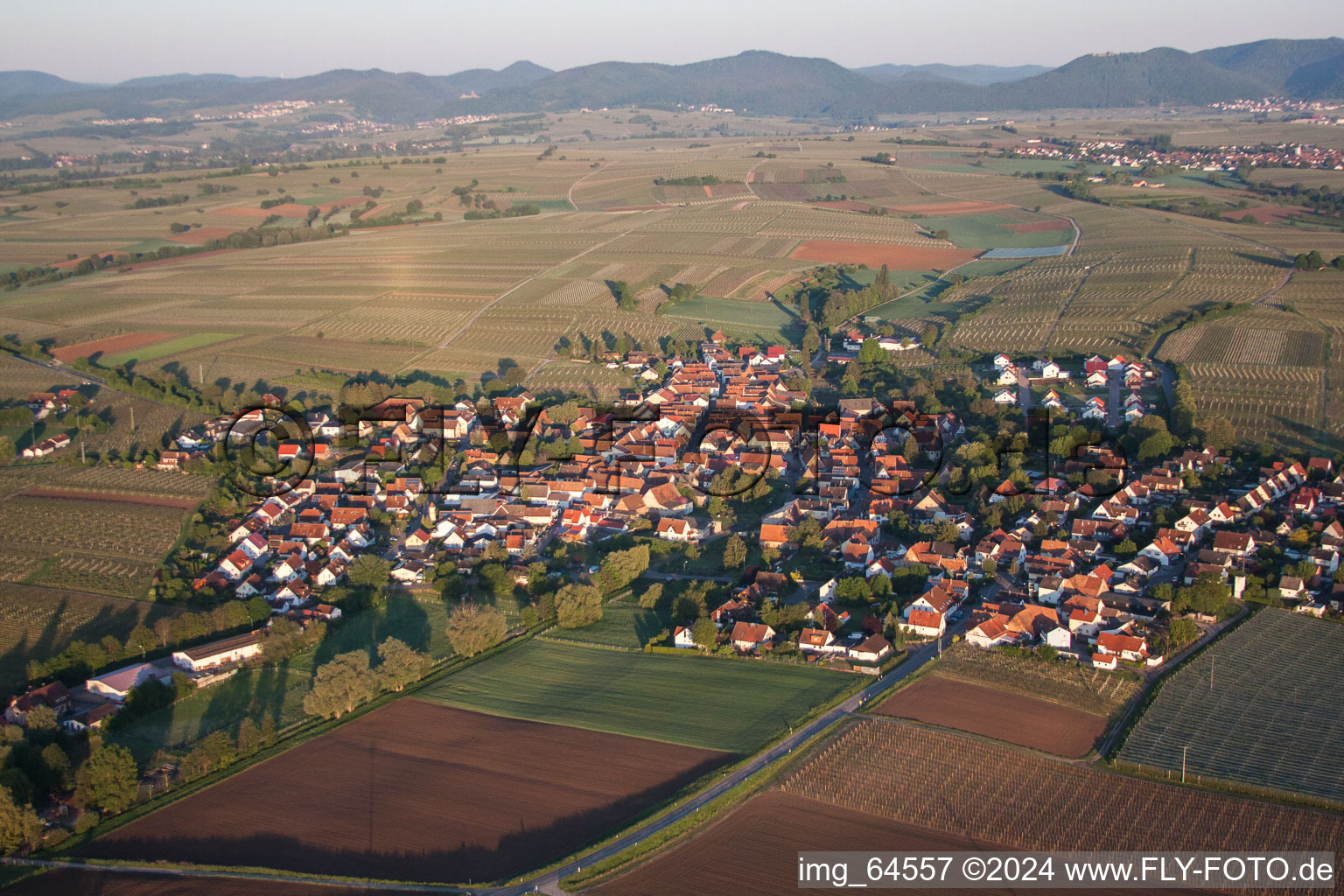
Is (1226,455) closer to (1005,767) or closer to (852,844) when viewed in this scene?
(1005,767)

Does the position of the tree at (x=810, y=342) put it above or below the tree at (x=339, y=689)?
above

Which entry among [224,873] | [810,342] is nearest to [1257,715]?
[224,873]

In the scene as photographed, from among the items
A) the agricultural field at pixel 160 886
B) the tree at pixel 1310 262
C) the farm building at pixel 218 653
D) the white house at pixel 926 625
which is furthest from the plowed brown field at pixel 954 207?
the agricultural field at pixel 160 886

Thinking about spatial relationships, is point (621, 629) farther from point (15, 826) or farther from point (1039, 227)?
point (1039, 227)

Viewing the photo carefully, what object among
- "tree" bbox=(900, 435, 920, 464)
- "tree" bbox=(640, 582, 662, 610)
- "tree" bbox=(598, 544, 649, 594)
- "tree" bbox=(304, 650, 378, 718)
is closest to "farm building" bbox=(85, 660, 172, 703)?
"tree" bbox=(304, 650, 378, 718)

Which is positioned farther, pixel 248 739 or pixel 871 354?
pixel 871 354

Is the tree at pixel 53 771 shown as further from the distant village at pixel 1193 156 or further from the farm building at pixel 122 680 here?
the distant village at pixel 1193 156
